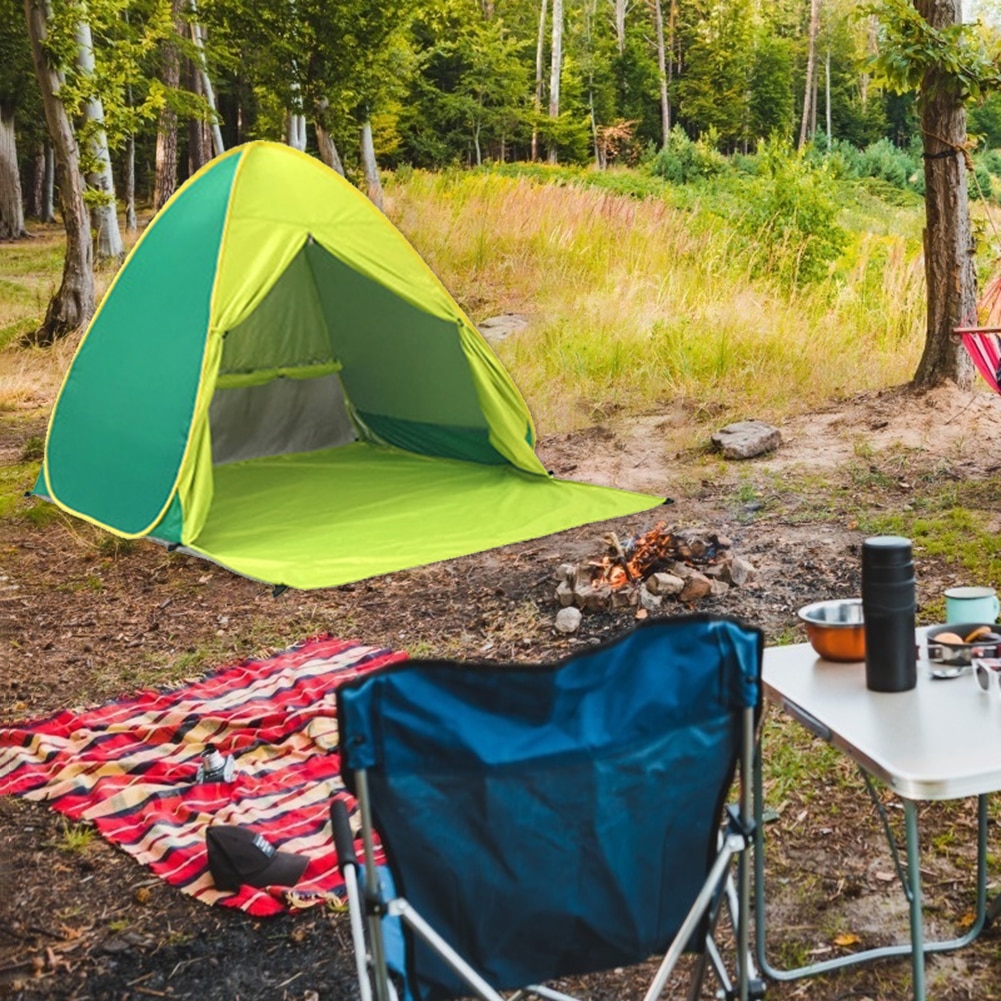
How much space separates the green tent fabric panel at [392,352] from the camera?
19.9ft

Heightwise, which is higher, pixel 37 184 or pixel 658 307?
pixel 37 184

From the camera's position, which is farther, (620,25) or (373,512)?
(620,25)

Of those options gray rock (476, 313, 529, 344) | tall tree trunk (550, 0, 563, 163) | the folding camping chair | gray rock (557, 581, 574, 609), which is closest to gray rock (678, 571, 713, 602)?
gray rock (557, 581, 574, 609)

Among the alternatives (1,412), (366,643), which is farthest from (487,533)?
(1,412)

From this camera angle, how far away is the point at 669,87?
A: 112 ft

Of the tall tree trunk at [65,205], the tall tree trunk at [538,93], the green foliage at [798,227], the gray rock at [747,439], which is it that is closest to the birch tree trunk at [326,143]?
the tall tree trunk at [65,205]

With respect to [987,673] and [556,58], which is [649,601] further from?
[556,58]

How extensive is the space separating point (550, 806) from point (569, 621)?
7.71 feet

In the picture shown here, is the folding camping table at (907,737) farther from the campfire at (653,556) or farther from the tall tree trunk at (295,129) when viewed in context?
the tall tree trunk at (295,129)

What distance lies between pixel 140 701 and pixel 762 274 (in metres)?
6.17

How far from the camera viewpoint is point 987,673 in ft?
5.91

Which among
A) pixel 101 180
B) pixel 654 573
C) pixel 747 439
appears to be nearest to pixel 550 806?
pixel 654 573

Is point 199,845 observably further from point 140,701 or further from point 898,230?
point 898,230

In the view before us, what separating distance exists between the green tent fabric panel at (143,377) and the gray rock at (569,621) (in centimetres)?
187
